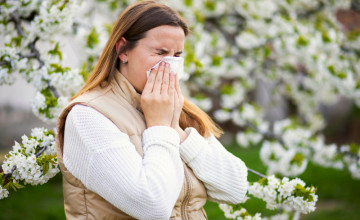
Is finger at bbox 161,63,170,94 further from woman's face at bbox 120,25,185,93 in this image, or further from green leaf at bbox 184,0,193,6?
green leaf at bbox 184,0,193,6

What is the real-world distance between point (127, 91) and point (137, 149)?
0.30m

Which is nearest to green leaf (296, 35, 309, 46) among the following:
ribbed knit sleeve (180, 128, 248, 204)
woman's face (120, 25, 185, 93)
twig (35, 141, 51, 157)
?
ribbed knit sleeve (180, 128, 248, 204)

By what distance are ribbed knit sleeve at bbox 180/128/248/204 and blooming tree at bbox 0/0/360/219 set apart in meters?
0.35

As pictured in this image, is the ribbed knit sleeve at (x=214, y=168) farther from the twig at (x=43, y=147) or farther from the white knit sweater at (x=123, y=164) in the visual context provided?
the twig at (x=43, y=147)

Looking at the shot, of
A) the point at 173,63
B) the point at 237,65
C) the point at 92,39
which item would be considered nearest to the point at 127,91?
the point at 173,63

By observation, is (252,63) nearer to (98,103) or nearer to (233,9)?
(233,9)

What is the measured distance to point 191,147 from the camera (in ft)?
6.23

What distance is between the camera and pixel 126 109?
1.79 metres

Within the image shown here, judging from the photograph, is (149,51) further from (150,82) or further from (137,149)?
(137,149)

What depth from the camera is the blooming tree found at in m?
2.27

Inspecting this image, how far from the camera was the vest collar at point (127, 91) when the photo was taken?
Result: 1.85 meters

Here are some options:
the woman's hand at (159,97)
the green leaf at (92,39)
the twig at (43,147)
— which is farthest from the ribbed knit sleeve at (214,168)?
the green leaf at (92,39)

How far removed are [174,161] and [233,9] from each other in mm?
3916

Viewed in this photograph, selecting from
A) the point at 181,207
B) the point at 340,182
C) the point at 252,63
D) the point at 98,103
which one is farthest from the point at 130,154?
the point at 340,182
